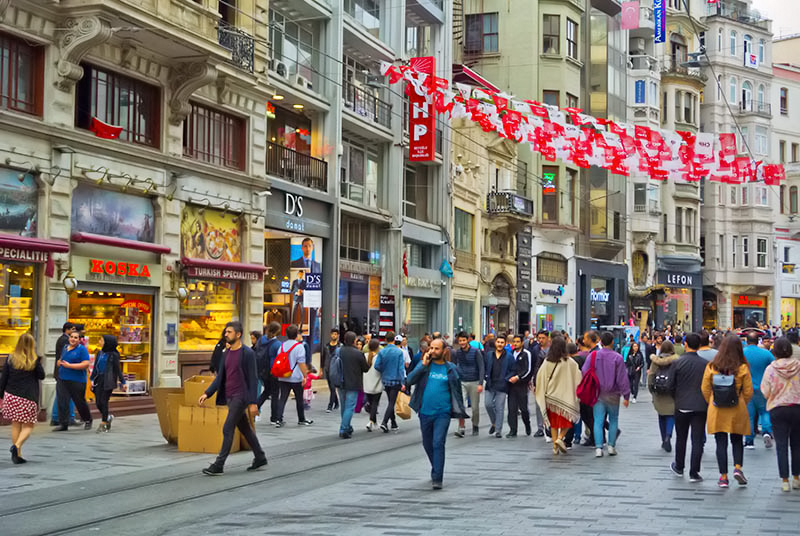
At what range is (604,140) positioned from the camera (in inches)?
1212

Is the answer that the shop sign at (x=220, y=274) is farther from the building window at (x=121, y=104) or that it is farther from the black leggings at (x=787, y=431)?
the black leggings at (x=787, y=431)

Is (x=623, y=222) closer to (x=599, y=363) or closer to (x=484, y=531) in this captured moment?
(x=599, y=363)

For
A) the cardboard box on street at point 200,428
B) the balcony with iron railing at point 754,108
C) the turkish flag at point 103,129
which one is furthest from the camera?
the balcony with iron railing at point 754,108

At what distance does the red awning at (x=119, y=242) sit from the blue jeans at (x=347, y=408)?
20.3 ft

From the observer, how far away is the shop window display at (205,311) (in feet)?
82.7

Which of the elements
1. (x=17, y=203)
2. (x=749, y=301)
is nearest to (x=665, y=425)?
(x=17, y=203)

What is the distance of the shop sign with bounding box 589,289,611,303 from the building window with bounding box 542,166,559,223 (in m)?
5.51

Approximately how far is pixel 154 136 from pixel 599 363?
1229cm

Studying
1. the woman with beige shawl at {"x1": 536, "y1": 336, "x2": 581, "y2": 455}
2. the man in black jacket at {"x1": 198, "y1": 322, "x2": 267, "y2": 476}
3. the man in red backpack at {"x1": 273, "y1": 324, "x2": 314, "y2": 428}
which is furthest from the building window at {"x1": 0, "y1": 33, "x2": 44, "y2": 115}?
the woman with beige shawl at {"x1": 536, "y1": 336, "x2": 581, "y2": 455}

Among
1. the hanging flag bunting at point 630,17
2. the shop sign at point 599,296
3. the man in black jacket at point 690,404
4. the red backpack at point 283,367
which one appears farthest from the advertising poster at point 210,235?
the shop sign at point 599,296

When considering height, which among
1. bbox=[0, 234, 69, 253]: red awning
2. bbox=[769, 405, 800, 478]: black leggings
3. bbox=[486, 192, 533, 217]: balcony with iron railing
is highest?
bbox=[486, 192, 533, 217]: balcony with iron railing

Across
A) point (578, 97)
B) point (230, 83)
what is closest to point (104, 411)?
point (230, 83)

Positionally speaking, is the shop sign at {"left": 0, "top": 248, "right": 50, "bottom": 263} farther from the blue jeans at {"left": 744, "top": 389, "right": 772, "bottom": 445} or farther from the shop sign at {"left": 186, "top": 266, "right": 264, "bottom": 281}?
the blue jeans at {"left": 744, "top": 389, "right": 772, "bottom": 445}

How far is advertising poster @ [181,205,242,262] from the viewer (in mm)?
25047
